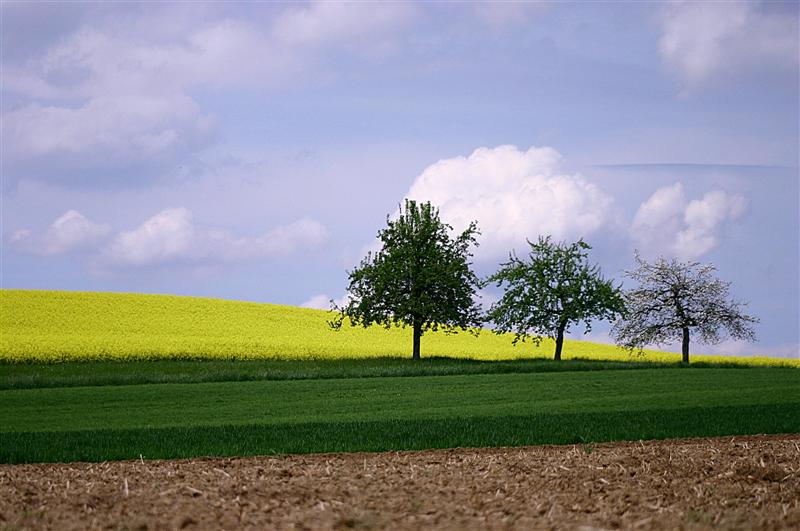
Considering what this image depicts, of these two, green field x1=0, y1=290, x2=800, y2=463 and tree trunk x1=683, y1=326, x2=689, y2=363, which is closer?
green field x1=0, y1=290, x2=800, y2=463

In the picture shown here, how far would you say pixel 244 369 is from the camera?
3725 cm

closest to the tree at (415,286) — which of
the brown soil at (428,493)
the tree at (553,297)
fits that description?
the tree at (553,297)

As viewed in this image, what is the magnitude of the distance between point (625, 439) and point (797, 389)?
1661cm

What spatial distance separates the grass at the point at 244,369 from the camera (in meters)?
32.4

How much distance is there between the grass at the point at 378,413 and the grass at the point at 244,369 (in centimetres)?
242

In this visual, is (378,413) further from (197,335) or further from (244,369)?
(197,335)

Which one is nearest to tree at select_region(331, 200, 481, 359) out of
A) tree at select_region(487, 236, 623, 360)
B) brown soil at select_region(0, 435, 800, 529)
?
tree at select_region(487, 236, 623, 360)

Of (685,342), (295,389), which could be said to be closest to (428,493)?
(295,389)

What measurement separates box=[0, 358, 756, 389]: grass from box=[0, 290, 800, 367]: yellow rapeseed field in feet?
4.59

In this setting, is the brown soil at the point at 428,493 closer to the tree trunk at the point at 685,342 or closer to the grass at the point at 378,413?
the grass at the point at 378,413

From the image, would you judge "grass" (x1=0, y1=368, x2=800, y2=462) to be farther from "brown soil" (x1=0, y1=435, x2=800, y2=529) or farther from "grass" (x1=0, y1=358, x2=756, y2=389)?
"brown soil" (x1=0, y1=435, x2=800, y2=529)

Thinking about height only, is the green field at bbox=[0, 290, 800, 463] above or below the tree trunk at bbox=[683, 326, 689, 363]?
below

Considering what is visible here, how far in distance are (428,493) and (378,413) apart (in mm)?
13310

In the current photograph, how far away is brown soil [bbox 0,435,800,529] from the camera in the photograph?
26.3 ft
